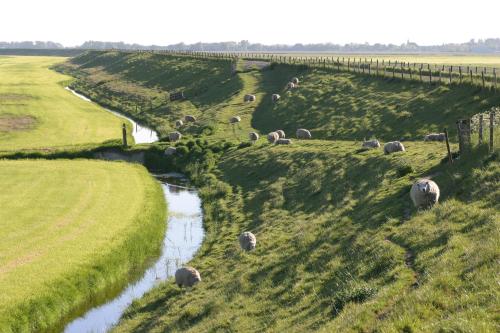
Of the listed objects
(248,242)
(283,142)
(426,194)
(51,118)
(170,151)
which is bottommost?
(248,242)

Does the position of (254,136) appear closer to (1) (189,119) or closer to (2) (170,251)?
(1) (189,119)

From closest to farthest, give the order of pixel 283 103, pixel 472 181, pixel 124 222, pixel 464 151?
pixel 472 181 < pixel 464 151 < pixel 124 222 < pixel 283 103

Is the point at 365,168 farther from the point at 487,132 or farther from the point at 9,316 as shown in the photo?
the point at 9,316

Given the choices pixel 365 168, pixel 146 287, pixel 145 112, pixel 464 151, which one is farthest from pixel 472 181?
pixel 145 112

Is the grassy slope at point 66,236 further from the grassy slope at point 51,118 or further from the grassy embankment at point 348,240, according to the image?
the grassy slope at point 51,118

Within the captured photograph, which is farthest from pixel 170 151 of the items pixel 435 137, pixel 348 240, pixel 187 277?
pixel 348 240

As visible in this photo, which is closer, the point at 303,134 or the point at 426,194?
the point at 426,194

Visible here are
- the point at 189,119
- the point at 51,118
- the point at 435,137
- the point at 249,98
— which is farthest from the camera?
the point at 51,118
